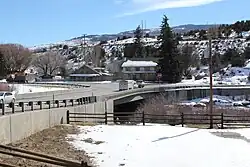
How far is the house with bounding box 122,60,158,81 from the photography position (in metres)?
133

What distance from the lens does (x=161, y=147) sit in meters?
19.7

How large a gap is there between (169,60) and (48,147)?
91.1 meters

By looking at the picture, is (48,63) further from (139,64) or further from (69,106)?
(69,106)

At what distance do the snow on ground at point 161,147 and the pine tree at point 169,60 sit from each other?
268ft

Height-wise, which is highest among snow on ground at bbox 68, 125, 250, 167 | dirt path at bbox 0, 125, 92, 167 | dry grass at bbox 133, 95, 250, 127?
dirt path at bbox 0, 125, 92, 167

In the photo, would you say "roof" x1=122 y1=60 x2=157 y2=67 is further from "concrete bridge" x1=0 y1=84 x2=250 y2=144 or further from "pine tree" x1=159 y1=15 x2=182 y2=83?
"concrete bridge" x1=0 y1=84 x2=250 y2=144

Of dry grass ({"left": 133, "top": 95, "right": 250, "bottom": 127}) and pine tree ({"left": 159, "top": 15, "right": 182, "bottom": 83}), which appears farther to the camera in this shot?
pine tree ({"left": 159, "top": 15, "right": 182, "bottom": 83})

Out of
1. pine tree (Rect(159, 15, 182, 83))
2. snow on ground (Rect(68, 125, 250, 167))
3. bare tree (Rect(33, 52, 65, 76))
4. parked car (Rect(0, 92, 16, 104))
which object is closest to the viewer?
snow on ground (Rect(68, 125, 250, 167))

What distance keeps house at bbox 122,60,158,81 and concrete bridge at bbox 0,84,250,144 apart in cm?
3815

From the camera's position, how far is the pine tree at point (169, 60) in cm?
10769

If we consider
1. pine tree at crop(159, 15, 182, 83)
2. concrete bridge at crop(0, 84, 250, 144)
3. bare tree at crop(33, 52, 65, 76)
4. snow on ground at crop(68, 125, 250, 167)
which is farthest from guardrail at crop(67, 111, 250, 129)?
bare tree at crop(33, 52, 65, 76)

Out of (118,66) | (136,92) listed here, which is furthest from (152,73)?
(136,92)

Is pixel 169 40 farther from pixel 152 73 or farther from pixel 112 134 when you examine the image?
pixel 112 134

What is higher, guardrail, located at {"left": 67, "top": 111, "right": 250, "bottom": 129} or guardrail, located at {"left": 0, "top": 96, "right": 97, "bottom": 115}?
guardrail, located at {"left": 0, "top": 96, "right": 97, "bottom": 115}
